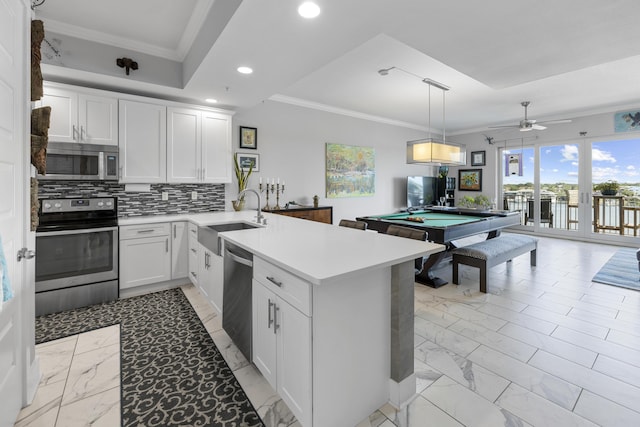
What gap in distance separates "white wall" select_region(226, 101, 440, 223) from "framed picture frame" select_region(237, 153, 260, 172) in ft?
0.25

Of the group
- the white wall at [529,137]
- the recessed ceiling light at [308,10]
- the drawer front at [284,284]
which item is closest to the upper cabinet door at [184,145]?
the recessed ceiling light at [308,10]

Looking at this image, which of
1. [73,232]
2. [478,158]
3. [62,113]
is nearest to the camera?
[73,232]

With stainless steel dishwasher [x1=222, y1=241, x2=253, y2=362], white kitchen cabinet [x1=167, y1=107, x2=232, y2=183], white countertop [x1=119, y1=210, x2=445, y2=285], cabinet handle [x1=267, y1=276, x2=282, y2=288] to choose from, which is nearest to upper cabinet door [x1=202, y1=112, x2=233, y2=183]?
white kitchen cabinet [x1=167, y1=107, x2=232, y2=183]

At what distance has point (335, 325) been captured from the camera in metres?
1.42

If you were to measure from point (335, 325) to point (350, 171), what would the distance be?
16.1ft

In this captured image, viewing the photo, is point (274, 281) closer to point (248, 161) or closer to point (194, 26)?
point (194, 26)

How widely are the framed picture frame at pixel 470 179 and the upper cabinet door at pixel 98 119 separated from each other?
314 inches

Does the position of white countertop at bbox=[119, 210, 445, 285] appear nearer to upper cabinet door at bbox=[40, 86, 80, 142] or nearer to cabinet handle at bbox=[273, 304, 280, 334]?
cabinet handle at bbox=[273, 304, 280, 334]

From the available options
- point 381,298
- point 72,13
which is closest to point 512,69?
point 381,298

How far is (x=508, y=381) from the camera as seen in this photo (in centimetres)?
190

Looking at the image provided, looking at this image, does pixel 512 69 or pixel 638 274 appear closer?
pixel 512 69

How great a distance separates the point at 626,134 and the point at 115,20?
860 centimetres

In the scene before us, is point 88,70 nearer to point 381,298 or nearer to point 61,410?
point 61,410

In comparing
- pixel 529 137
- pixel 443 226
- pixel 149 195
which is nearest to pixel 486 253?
pixel 443 226
